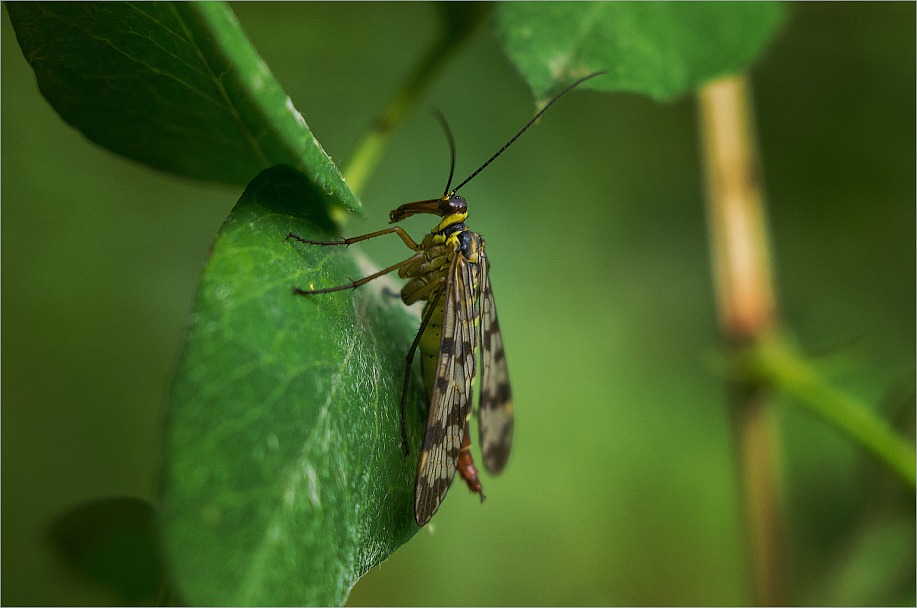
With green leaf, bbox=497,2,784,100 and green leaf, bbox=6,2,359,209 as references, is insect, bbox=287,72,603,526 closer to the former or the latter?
green leaf, bbox=497,2,784,100

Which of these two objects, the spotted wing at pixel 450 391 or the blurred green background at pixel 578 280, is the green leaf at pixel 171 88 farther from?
the blurred green background at pixel 578 280

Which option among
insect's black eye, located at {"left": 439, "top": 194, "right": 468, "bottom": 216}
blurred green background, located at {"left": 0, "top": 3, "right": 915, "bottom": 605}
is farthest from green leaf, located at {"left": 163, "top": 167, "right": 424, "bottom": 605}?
blurred green background, located at {"left": 0, "top": 3, "right": 915, "bottom": 605}

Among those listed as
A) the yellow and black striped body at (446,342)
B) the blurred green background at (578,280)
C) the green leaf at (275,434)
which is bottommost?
the blurred green background at (578,280)

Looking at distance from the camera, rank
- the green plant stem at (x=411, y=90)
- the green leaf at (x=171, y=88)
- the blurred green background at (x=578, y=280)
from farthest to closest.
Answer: the blurred green background at (x=578, y=280), the green plant stem at (x=411, y=90), the green leaf at (x=171, y=88)

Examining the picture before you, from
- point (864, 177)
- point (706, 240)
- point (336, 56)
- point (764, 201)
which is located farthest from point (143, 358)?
point (864, 177)

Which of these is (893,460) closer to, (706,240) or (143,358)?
(706,240)

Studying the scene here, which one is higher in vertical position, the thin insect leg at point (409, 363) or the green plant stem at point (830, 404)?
the thin insect leg at point (409, 363)

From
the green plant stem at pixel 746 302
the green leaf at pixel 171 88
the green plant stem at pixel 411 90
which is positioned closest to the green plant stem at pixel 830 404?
the green plant stem at pixel 746 302
